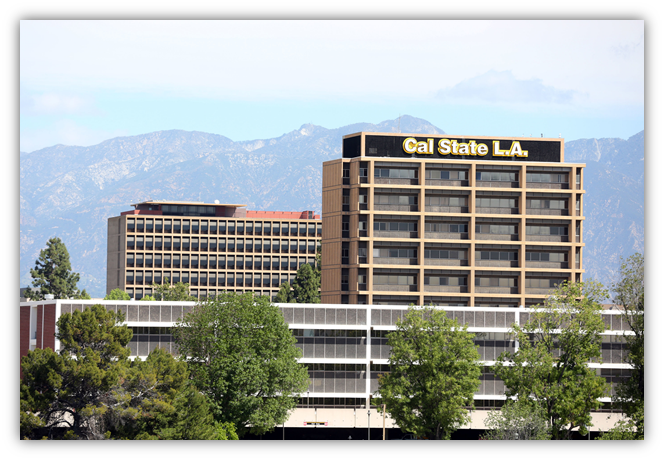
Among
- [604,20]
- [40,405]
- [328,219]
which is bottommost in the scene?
[40,405]

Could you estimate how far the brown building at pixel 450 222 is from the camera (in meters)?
109

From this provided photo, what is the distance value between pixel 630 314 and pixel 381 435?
124 feet

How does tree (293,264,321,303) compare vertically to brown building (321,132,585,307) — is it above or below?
below

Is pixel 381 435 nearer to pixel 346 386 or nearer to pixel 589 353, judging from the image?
pixel 346 386

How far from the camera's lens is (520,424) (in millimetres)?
63531

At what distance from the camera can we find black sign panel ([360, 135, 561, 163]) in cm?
11206

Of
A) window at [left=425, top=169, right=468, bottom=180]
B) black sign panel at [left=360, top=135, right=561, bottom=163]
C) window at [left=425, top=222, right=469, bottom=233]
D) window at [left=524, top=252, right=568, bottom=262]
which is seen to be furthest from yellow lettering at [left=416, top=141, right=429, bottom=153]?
window at [left=524, top=252, right=568, bottom=262]

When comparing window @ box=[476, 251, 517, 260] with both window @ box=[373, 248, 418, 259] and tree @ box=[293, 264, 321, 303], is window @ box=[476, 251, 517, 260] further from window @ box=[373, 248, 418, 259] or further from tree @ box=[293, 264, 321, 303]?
tree @ box=[293, 264, 321, 303]

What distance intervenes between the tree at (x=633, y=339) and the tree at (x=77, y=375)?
33997mm

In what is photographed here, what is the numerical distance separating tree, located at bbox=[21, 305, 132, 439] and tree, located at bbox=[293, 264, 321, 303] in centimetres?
11310

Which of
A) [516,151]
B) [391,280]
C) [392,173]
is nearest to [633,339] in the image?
[391,280]

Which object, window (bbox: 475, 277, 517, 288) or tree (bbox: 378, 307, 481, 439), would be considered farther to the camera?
window (bbox: 475, 277, 517, 288)

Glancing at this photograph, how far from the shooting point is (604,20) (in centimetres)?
5116
